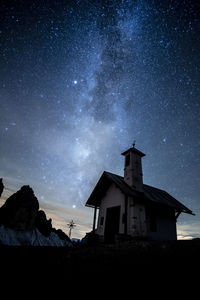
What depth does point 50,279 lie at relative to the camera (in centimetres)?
442

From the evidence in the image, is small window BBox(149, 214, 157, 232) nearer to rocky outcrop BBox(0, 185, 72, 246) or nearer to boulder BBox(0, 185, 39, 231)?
rocky outcrop BBox(0, 185, 72, 246)

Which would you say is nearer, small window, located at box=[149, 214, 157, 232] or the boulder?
small window, located at box=[149, 214, 157, 232]

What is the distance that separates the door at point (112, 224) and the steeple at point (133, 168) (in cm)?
252

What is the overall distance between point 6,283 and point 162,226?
12.0 metres

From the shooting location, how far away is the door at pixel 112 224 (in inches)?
498

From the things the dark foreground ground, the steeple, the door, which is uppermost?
the steeple

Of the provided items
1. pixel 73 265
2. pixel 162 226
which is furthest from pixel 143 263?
pixel 162 226

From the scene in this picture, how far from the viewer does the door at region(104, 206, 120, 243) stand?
41.5ft

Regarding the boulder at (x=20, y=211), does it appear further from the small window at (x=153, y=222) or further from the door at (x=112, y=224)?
the small window at (x=153, y=222)

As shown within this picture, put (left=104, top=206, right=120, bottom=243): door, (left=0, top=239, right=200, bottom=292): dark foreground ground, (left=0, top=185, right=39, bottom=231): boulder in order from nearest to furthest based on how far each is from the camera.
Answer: (left=0, top=239, right=200, bottom=292): dark foreground ground < (left=104, top=206, right=120, bottom=243): door < (left=0, top=185, right=39, bottom=231): boulder

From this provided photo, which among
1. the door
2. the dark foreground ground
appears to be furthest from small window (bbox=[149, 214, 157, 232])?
the dark foreground ground

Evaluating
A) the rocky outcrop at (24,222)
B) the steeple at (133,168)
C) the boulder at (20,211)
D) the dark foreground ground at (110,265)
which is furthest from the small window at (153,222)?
the boulder at (20,211)

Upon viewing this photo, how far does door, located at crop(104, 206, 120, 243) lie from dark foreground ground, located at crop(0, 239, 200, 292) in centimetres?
724

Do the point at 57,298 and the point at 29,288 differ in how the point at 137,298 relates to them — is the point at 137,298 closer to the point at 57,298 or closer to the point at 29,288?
the point at 57,298
